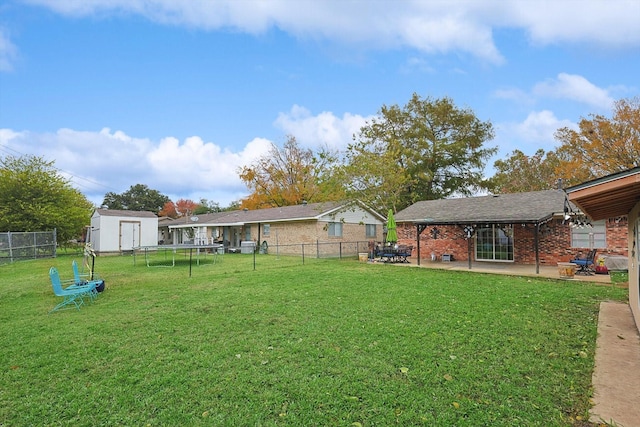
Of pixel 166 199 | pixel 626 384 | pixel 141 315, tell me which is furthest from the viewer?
pixel 166 199

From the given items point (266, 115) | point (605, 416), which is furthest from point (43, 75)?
point (605, 416)

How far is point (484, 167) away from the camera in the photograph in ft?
109

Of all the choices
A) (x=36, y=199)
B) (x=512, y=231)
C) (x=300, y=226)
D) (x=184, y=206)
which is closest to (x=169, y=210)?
(x=184, y=206)

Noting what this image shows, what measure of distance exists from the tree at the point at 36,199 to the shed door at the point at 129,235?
3155 millimetres

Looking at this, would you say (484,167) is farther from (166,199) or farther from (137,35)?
(166,199)

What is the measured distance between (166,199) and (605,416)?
6735 centimetres

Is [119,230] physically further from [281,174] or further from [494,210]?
[494,210]

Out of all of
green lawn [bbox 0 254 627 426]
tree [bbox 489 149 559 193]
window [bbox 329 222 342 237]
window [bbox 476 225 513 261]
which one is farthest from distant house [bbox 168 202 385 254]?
tree [bbox 489 149 559 193]

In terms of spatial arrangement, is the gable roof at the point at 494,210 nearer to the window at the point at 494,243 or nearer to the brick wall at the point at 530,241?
the brick wall at the point at 530,241

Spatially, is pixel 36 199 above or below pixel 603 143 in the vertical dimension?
below

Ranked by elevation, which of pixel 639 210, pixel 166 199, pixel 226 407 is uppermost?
pixel 166 199

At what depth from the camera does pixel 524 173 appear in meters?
32.6

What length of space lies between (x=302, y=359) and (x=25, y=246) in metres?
22.0

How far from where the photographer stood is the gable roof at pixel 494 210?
44.7 ft
